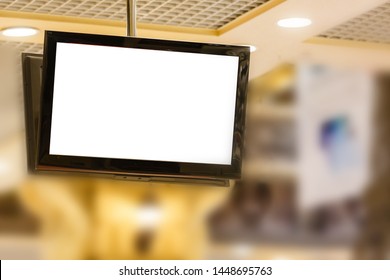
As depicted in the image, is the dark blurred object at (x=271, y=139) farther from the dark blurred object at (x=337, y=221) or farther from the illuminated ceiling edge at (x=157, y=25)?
the illuminated ceiling edge at (x=157, y=25)

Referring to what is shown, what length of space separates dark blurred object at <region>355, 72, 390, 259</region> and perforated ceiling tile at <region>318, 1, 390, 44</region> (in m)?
0.16

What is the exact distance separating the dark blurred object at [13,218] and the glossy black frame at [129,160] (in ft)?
2.32

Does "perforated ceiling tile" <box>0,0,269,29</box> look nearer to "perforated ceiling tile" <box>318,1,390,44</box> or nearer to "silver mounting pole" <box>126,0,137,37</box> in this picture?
"perforated ceiling tile" <box>318,1,390,44</box>

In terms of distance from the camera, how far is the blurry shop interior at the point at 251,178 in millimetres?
2463

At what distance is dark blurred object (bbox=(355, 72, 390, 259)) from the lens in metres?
2.60

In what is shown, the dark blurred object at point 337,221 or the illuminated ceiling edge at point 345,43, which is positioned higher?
the illuminated ceiling edge at point 345,43

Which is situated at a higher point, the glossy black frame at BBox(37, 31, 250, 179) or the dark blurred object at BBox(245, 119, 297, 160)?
the glossy black frame at BBox(37, 31, 250, 179)

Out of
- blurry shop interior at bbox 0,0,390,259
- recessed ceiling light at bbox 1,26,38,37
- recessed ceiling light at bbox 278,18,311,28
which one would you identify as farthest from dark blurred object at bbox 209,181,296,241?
recessed ceiling light at bbox 1,26,38,37

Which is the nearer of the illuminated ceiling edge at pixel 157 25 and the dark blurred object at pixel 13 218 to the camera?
the dark blurred object at pixel 13 218

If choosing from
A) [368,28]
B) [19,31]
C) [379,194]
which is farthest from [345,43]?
[19,31]

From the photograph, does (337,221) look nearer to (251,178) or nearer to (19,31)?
(251,178)

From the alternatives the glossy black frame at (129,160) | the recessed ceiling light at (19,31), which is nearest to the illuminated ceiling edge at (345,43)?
the recessed ceiling light at (19,31)

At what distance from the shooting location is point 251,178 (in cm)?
249
